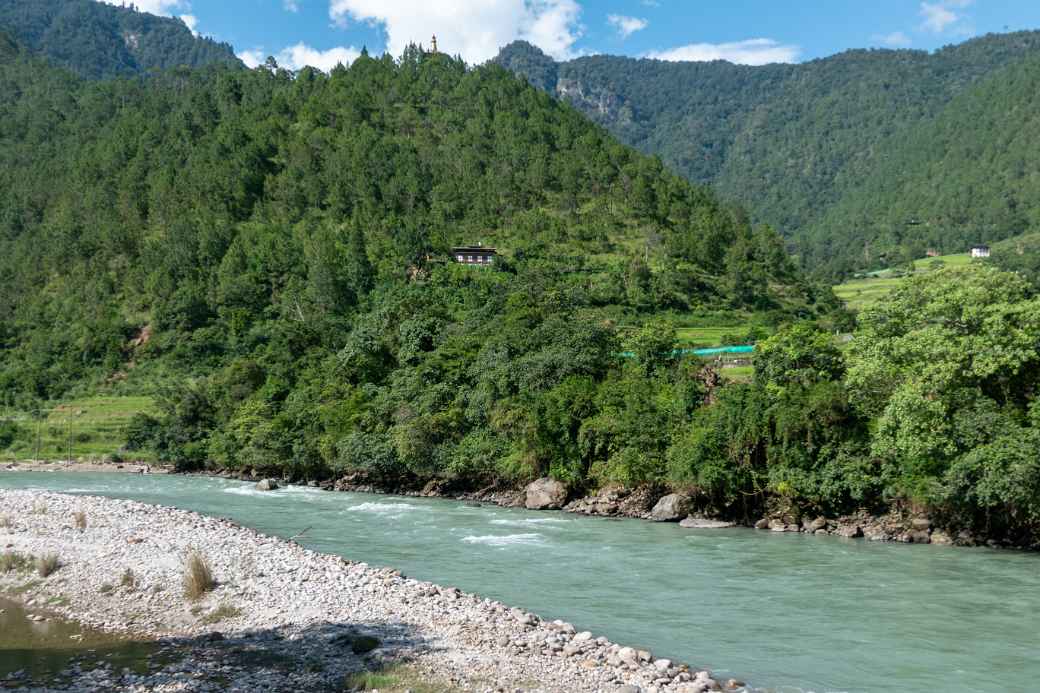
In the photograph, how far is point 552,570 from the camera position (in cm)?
2806

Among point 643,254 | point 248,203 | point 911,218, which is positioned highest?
point 911,218

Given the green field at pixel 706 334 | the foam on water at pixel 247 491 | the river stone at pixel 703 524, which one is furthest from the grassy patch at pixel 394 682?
the green field at pixel 706 334

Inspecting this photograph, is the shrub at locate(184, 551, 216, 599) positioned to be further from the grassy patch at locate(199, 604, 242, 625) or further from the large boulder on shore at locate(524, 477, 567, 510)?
the large boulder on shore at locate(524, 477, 567, 510)

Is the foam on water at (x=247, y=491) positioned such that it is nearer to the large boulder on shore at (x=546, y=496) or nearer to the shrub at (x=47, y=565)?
the large boulder on shore at (x=546, y=496)

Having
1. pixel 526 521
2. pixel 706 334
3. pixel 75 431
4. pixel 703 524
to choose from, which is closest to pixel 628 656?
pixel 703 524

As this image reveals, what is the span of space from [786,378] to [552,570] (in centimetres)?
1783

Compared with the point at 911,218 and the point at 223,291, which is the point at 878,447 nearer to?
the point at 223,291

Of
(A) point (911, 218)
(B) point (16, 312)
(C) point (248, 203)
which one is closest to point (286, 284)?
(C) point (248, 203)

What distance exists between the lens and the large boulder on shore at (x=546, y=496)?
145ft

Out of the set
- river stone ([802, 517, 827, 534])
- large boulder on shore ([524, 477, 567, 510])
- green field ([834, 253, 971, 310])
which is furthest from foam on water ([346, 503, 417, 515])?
green field ([834, 253, 971, 310])

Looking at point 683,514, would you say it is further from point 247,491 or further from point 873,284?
point 873,284

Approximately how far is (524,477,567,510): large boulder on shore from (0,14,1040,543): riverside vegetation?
25.4 inches

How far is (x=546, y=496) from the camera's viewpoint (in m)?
44.7

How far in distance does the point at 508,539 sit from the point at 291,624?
15.0 m
